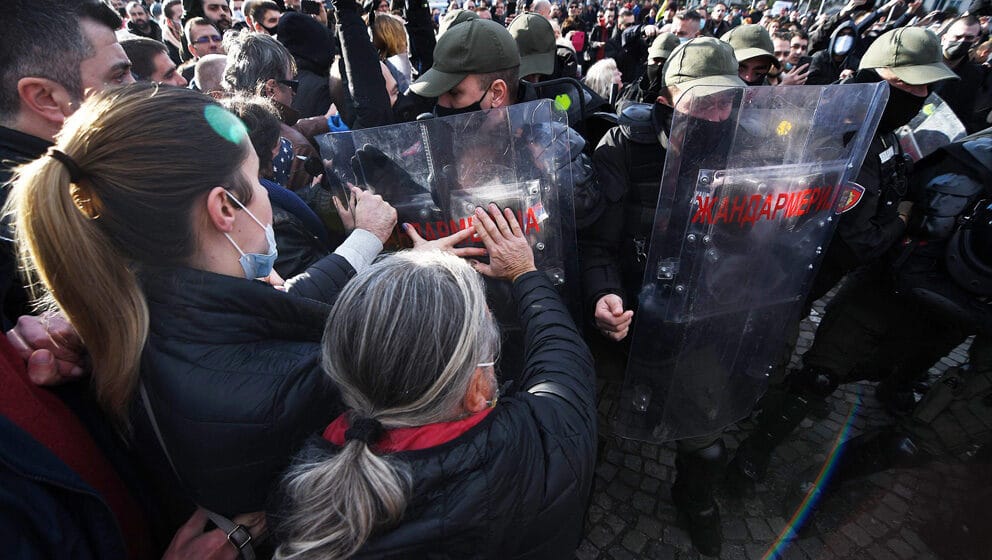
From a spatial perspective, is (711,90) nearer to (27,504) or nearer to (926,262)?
(926,262)

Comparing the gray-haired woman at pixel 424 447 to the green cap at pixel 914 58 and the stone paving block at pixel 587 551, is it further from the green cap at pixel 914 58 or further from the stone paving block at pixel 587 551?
the green cap at pixel 914 58

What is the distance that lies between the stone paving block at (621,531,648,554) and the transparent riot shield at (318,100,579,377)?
171 cm

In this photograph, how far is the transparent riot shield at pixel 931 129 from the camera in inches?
119

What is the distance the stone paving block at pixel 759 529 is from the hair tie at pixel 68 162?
128 inches

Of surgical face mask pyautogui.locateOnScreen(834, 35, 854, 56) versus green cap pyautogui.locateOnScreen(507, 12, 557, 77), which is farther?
surgical face mask pyautogui.locateOnScreen(834, 35, 854, 56)

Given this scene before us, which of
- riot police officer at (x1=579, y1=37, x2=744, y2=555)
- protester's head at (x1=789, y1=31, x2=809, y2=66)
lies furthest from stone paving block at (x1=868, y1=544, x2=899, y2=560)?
protester's head at (x1=789, y1=31, x2=809, y2=66)

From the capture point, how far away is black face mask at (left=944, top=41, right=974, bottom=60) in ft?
16.6

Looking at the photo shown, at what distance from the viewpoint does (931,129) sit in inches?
121

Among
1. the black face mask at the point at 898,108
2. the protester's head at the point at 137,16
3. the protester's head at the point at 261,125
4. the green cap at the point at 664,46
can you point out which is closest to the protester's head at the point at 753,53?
the green cap at the point at 664,46

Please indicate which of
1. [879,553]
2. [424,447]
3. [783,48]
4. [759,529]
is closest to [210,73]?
[424,447]

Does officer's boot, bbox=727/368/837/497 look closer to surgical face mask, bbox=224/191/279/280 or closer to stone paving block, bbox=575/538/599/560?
stone paving block, bbox=575/538/599/560

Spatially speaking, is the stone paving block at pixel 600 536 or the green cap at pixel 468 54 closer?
the green cap at pixel 468 54

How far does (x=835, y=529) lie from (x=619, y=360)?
158 centimetres

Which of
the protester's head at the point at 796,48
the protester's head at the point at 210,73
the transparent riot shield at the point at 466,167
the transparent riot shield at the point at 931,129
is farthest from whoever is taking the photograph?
the protester's head at the point at 796,48
